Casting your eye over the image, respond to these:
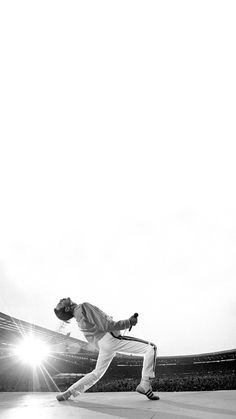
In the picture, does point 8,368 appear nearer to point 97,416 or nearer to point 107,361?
point 107,361

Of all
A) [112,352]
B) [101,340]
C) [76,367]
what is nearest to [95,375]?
[112,352]

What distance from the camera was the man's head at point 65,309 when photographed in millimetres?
5070

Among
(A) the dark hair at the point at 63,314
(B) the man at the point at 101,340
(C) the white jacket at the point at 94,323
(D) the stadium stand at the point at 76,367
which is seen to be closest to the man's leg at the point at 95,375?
(B) the man at the point at 101,340

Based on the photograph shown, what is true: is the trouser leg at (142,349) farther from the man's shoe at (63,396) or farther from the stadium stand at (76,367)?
the stadium stand at (76,367)

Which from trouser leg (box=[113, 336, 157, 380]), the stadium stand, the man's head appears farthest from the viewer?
the stadium stand

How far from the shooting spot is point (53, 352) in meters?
18.9

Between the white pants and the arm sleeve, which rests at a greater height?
the arm sleeve

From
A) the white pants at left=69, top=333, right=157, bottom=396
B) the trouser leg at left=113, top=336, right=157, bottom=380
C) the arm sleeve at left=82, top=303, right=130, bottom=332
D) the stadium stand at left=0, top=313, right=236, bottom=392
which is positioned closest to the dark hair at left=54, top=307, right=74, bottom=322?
the arm sleeve at left=82, top=303, right=130, bottom=332

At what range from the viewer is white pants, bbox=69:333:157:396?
16.2 feet

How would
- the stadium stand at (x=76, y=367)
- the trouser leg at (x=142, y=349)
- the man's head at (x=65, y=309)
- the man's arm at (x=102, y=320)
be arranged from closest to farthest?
1. the man's arm at (x=102, y=320)
2. the trouser leg at (x=142, y=349)
3. the man's head at (x=65, y=309)
4. the stadium stand at (x=76, y=367)

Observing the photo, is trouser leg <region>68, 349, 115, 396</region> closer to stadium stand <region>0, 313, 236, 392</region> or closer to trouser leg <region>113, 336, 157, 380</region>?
trouser leg <region>113, 336, 157, 380</region>

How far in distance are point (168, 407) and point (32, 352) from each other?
1515 centimetres

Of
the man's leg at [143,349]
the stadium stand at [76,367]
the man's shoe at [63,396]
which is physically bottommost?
the stadium stand at [76,367]

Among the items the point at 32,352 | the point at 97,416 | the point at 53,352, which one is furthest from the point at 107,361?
the point at 53,352
